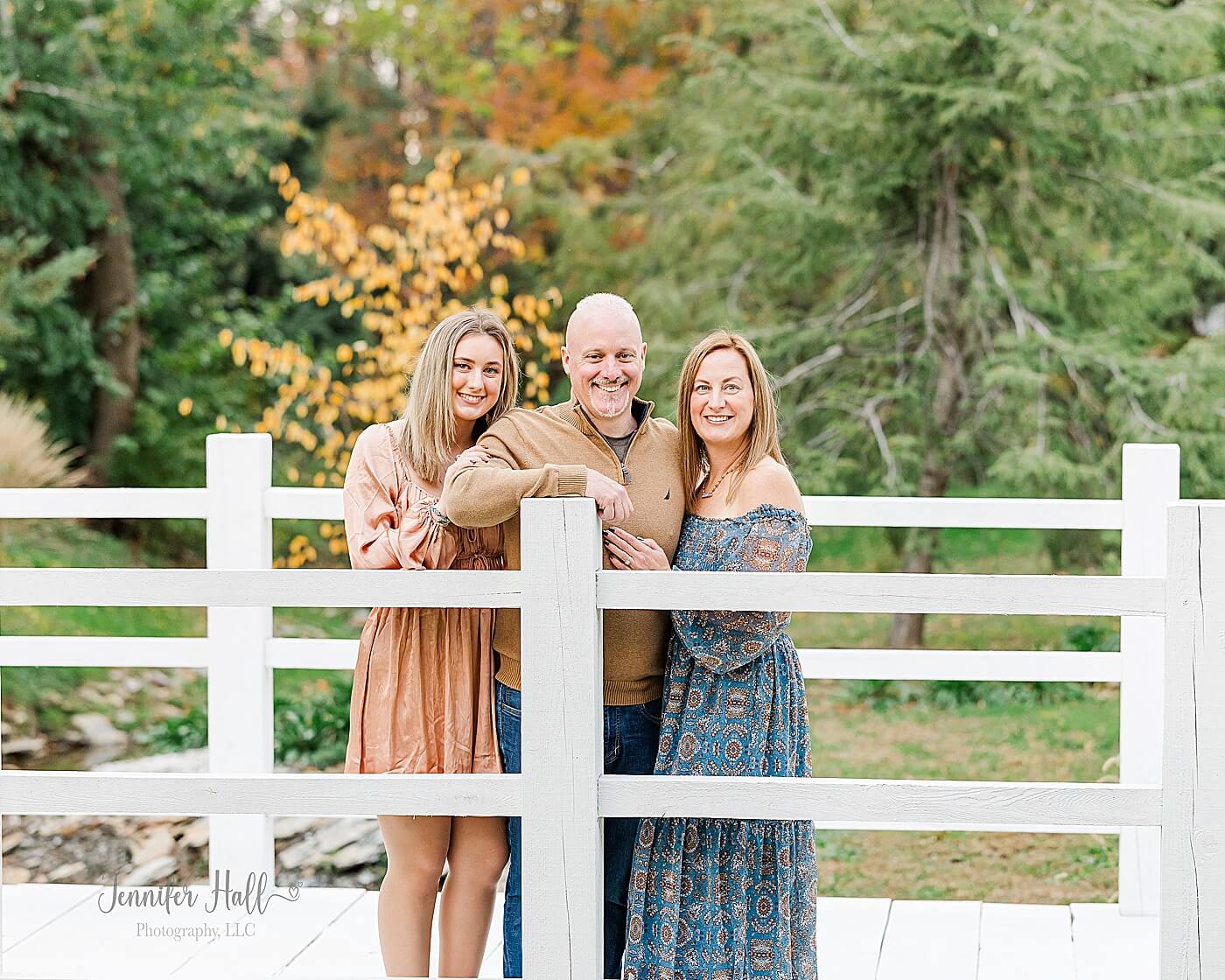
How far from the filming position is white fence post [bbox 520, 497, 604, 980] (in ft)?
8.25

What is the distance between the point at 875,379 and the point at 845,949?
617 centimetres

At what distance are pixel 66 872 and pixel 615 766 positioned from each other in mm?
4590

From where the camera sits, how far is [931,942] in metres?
3.92

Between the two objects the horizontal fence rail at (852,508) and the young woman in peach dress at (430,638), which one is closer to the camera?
the young woman in peach dress at (430,638)

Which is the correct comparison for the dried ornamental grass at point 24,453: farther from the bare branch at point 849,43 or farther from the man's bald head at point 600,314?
the man's bald head at point 600,314

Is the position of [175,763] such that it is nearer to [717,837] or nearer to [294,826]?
[294,826]

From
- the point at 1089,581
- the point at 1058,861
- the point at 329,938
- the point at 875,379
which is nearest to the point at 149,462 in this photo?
the point at 875,379

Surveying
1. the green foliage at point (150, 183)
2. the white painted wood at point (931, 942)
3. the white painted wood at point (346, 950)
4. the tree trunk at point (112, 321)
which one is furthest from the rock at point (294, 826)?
the tree trunk at point (112, 321)

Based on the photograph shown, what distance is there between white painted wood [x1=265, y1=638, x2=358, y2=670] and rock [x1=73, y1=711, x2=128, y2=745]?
4967mm

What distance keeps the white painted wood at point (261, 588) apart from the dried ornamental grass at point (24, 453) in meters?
9.02

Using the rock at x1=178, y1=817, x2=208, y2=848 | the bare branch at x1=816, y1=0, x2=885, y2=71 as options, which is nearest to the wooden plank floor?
the rock at x1=178, y1=817, x2=208, y2=848

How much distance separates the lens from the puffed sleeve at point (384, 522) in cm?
297

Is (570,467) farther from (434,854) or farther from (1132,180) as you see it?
(1132,180)

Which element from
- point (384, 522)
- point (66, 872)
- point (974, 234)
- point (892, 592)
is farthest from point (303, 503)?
point (974, 234)
